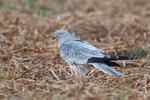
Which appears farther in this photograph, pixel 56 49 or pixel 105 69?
pixel 56 49

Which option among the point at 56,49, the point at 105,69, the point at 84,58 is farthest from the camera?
the point at 56,49

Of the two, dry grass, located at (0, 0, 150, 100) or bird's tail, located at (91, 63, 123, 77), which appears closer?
dry grass, located at (0, 0, 150, 100)

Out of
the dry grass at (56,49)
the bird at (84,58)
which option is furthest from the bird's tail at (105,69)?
the dry grass at (56,49)

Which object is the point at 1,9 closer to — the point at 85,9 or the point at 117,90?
the point at 85,9

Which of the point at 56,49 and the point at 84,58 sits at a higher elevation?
the point at 56,49

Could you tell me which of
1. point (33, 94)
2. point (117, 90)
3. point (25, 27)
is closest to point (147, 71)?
point (117, 90)

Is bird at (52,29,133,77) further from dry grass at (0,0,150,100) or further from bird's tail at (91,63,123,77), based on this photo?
dry grass at (0,0,150,100)

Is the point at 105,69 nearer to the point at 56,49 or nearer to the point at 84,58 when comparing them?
the point at 84,58

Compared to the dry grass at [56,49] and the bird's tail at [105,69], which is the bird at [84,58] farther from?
the dry grass at [56,49]

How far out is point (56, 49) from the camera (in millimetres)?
6473

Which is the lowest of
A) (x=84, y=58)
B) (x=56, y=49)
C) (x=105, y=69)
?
(x=105, y=69)

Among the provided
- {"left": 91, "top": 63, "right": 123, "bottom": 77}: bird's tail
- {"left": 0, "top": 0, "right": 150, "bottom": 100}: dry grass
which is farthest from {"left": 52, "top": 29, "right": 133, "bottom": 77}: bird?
{"left": 0, "top": 0, "right": 150, "bottom": 100}: dry grass

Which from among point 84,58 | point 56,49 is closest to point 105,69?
point 84,58

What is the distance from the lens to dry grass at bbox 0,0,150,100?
165 inches
